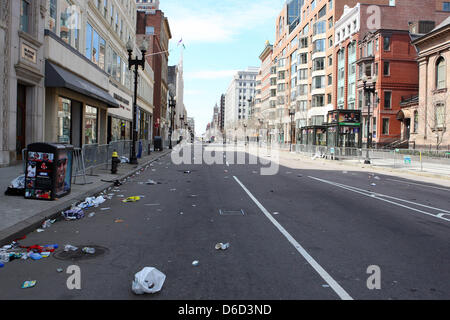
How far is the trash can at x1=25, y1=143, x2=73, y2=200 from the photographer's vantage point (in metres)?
9.44

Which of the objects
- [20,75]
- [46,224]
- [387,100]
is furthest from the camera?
[387,100]

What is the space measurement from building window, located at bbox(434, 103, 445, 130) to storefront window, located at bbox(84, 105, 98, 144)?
31379mm

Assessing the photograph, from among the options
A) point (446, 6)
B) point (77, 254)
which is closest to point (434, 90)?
point (446, 6)

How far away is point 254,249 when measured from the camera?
20.2 ft

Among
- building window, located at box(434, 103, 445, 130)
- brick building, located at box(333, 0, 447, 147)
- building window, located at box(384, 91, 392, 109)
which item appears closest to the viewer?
building window, located at box(434, 103, 445, 130)

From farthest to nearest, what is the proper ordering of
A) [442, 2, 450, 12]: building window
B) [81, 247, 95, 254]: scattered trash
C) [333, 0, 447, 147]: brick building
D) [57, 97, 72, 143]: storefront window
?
1. [442, 2, 450, 12]: building window
2. [333, 0, 447, 147]: brick building
3. [57, 97, 72, 143]: storefront window
4. [81, 247, 95, 254]: scattered trash

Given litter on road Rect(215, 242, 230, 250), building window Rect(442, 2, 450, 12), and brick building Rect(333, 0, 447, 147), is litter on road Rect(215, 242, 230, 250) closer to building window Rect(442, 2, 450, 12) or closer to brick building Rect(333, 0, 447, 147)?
brick building Rect(333, 0, 447, 147)

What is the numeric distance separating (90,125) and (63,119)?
208 inches

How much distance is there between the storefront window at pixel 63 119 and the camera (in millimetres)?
21047

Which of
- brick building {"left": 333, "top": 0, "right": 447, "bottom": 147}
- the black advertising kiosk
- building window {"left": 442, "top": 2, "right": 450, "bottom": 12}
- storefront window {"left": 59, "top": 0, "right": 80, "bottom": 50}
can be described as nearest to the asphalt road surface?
storefront window {"left": 59, "top": 0, "right": 80, "bottom": 50}

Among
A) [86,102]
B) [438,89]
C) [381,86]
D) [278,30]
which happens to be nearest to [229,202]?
[86,102]

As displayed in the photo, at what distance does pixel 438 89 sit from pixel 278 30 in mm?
72906

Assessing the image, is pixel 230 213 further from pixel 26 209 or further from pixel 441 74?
pixel 441 74

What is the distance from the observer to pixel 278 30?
105 m
